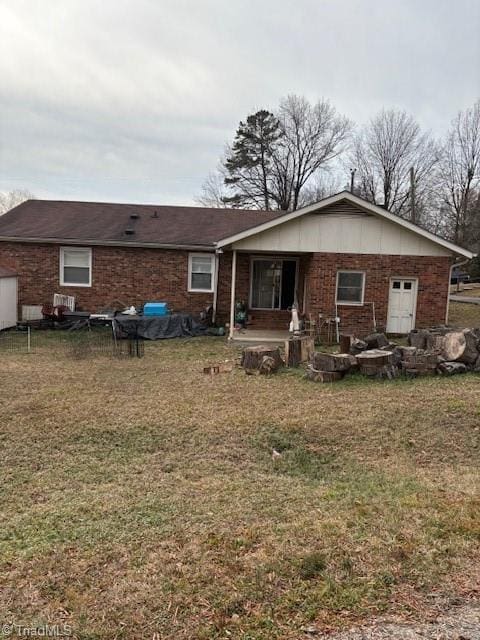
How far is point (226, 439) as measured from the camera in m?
5.97

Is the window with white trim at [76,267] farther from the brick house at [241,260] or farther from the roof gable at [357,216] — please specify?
the roof gable at [357,216]

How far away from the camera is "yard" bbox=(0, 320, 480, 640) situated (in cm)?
269

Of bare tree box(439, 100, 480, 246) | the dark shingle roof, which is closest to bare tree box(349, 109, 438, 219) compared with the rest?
bare tree box(439, 100, 480, 246)

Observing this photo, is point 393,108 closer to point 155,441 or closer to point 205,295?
point 205,295

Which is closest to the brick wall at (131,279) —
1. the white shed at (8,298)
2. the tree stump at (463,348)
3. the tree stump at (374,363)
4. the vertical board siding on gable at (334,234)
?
the white shed at (8,298)

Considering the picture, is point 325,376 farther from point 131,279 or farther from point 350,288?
point 131,279

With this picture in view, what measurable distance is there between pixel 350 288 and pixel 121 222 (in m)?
8.66

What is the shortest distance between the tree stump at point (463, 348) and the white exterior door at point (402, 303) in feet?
13.9

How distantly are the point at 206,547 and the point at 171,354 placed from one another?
8518 millimetres

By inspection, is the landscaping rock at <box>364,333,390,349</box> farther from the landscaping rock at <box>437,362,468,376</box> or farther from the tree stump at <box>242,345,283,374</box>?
the tree stump at <box>242,345,283,374</box>

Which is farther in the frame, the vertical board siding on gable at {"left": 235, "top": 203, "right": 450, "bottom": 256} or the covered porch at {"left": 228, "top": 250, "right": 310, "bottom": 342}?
the covered porch at {"left": 228, "top": 250, "right": 310, "bottom": 342}

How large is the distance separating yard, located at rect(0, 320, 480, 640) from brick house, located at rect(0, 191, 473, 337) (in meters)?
5.63

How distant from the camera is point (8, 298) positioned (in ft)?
48.3

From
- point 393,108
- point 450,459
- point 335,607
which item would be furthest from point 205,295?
point 393,108
